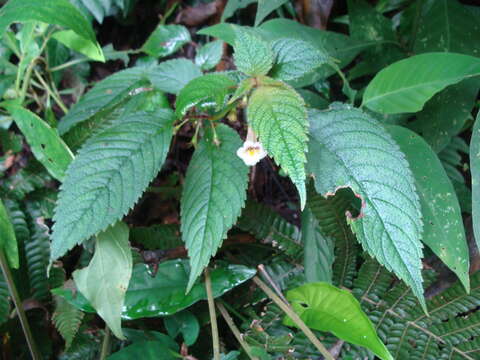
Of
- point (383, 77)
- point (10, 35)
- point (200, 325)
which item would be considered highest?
point (10, 35)

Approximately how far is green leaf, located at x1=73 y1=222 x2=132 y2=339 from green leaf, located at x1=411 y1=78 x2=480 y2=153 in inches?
38.6

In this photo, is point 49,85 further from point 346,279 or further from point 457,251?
point 457,251

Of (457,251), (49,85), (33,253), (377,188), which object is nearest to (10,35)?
(49,85)

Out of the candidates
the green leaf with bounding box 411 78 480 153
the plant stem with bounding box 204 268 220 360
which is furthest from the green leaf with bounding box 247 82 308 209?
the green leaf with bounding box 411 78 480 153

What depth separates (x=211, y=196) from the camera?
1.09 m

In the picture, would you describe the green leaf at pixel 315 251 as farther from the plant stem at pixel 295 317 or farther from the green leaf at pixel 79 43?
the green leaf at pixel 79 43

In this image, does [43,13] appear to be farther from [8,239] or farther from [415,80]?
[415,80]

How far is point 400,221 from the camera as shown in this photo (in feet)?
3.11

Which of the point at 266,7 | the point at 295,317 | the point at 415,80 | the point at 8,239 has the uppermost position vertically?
the point at 266,7

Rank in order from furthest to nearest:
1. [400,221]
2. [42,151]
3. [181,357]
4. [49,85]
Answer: [49,85]
[42,151]
[181,357]
[400,221]

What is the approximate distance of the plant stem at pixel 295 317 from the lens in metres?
1.12

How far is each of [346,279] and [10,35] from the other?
1.52 metres

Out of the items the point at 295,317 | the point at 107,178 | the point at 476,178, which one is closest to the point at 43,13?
the point at 107,178

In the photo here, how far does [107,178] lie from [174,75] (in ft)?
1.48
